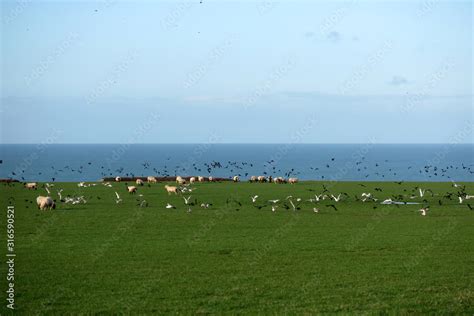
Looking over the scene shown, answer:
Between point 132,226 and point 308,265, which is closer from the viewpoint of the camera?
point 308,265

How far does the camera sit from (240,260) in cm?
2367

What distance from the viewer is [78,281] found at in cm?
1967

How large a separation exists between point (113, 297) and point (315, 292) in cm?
620

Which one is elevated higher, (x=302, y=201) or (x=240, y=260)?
(x=302, y=201)

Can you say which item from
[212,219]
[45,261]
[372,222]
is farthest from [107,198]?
[45,261]

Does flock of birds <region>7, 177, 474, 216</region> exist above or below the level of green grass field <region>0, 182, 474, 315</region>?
above

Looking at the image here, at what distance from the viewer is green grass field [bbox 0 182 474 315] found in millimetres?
17188

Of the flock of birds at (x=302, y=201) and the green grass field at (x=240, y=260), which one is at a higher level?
the flock of birds at (x=302, y=201)

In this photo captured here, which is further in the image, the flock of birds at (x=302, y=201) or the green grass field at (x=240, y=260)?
the flock of birds at (x=302, y=201)

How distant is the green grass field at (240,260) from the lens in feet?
56.4

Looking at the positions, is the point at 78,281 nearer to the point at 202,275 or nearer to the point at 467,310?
the point at 202,275

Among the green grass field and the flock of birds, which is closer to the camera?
the green grass field

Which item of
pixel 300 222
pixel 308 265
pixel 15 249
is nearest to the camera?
pixel 308 265

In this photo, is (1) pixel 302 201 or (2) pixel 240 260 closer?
(2) pixel 240 260
